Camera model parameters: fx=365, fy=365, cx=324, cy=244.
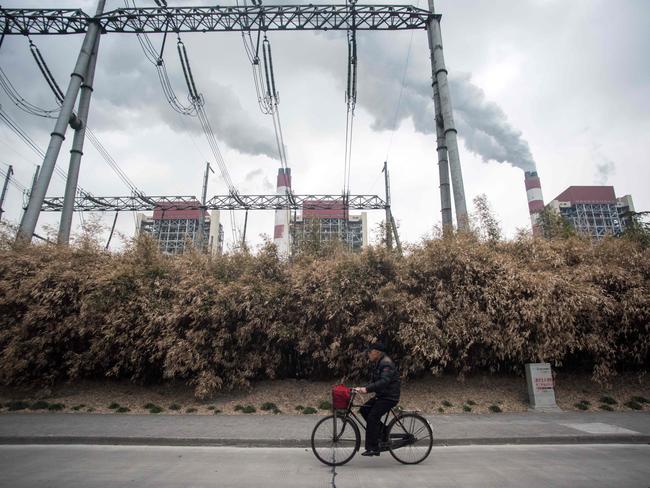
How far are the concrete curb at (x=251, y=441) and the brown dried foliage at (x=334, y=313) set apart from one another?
2.19 meters

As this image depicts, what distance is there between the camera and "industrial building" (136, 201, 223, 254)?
44.7ft

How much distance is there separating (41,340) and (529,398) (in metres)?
11.1

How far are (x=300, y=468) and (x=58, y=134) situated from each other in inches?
459

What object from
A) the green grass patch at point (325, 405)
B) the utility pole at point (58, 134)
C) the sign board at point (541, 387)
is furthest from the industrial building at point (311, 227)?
the utility pole at point (58, 134)

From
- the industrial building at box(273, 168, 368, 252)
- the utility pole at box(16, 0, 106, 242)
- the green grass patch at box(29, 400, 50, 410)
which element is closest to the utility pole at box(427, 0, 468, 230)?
the industrial building at box(273, 168, 368, 252)

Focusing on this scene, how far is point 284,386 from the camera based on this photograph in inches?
352

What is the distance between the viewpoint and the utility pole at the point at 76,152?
1098 cm

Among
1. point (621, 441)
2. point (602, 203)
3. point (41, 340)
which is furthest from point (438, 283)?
point (602, 203)

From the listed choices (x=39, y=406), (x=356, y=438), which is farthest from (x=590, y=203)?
(x=39, y=406)

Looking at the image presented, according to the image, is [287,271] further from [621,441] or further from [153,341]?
[621,441]

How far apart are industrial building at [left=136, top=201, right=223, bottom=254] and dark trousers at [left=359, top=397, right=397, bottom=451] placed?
21.0ft

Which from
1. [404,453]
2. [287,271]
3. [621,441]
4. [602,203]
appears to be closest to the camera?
[404,453]

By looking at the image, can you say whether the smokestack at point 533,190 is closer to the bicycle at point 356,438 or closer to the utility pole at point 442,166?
the utility pole at point 442,166

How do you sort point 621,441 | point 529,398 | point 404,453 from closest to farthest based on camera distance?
point 404,453 → point 621,441 → point 529,398
